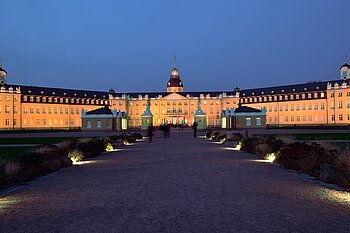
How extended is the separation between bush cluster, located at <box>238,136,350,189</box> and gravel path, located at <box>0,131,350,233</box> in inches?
27.8

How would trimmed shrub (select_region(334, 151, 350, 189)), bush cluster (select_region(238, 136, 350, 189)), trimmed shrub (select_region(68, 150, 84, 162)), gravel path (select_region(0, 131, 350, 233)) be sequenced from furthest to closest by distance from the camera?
trimmed shrub (select_region(68, 150, 84, 162)), bush cluster (select_region(238, 136, 350, 189)), trimmed shrub (select_region(334, 151, 350, 189)), gravel path (select_region(0, 131, 350, 233))

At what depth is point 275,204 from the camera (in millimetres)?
8617

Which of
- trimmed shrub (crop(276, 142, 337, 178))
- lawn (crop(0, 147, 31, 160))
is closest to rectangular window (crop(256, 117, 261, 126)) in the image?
lawn (crop(0, 147, 31, 160))

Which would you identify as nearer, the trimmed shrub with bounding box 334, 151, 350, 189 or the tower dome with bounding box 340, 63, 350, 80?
the trimmed shrub with bounding box 334, 151, 350, 189

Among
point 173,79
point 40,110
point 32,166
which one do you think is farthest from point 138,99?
point 32,166

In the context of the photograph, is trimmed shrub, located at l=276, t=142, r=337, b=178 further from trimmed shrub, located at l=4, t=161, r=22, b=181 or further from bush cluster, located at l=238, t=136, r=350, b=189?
trimmed shrub, located at l=4, t=161, r=22, b=181

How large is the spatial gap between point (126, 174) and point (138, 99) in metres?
132

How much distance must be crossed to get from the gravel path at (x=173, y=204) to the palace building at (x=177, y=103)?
7736 cm

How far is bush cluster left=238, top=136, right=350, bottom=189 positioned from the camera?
11.9m

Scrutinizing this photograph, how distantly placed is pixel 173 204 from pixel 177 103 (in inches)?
5298

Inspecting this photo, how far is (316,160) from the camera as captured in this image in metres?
14.7

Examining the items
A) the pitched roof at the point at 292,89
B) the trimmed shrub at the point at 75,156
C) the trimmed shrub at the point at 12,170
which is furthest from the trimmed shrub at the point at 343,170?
the pitched roof at the point at 292,89

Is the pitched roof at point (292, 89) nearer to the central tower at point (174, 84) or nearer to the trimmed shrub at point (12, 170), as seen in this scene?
the central tower at point (174, 84)

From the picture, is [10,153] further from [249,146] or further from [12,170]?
[249,146]
